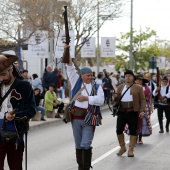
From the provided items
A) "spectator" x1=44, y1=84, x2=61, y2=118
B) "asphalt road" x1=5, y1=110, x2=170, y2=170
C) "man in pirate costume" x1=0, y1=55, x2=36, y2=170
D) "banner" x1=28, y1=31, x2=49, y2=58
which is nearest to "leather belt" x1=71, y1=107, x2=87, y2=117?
"asphalt road" x1=5, y1=110, x2=170, y2=170

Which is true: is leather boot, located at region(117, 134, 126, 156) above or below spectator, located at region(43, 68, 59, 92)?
A: below

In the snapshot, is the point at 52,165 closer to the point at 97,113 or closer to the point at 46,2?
the point at 97,113

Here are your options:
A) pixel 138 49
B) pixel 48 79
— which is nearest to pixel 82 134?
pixel 48 79

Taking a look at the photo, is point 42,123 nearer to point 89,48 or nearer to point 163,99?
point 163,99

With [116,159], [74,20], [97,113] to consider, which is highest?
[74,20]

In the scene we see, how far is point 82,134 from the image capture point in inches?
363

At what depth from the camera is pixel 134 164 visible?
11.1 meters

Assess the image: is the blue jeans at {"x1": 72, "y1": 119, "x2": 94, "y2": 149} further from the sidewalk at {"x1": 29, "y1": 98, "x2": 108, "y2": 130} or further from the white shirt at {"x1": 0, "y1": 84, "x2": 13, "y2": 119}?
the sidewalk at {"x1": 29, "y1": 98, "x2": 108, "y2": 130}

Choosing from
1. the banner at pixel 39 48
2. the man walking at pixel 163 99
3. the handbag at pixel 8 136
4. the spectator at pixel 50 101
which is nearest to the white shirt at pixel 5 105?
the handbag at pixel 8 136

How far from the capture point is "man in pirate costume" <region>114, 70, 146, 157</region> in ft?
39.4

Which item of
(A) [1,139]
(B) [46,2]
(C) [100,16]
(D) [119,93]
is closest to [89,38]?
(C) [100,16]

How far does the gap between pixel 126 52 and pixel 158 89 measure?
4779 centimetres

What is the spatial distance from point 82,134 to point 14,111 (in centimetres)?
276

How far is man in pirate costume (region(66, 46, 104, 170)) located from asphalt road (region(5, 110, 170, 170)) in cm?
130
